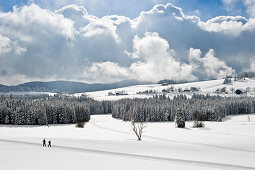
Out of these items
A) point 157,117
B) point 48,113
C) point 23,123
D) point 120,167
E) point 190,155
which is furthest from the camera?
point 157,117

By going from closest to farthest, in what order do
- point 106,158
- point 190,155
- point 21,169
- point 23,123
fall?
point 21,169
point 106,158
point 190,155
point 23,123

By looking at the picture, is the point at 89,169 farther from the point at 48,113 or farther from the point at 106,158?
the point at 48,113

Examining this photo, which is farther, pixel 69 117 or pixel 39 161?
pixel 69 117

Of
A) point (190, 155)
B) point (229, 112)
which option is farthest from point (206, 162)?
point (229, 112)

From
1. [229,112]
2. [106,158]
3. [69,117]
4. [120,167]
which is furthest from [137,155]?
[229,112]

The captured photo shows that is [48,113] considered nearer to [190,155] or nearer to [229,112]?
[190,155]

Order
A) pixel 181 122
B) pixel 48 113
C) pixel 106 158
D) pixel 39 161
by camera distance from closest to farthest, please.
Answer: pixel 39 161 → pixel 106 158 → pixel 181 122 → pixel 48 113

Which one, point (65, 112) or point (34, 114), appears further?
point (65, 112)

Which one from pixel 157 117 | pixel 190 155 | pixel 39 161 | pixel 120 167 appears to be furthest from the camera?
pixel 157 117

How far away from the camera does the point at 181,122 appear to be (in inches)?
4387

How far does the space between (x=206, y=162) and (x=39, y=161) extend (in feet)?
80.6

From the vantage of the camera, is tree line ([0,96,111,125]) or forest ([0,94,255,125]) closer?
tree line ([0,96,111,125])

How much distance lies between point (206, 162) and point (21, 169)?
84.6 feet

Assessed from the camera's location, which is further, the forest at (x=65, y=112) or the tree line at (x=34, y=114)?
the forest at (x=65, y=112)
